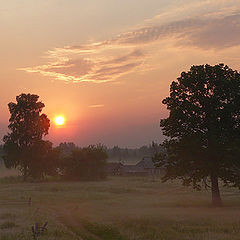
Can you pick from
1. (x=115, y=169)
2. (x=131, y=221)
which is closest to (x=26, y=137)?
(x=115, y=169)

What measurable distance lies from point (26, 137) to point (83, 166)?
1703 cm

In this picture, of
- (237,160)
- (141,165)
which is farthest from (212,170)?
(141,165)

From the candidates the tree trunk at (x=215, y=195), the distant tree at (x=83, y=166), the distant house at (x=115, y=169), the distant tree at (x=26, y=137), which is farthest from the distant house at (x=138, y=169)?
the tree trunk at (x=215, y=195)

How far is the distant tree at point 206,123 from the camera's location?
3978 cm

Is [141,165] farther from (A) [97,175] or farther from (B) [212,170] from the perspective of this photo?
(B) [212,170]

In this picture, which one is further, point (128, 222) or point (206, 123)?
point (206, 123)

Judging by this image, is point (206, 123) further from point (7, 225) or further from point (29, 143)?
point (29, 143)

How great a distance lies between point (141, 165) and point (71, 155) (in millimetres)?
31356

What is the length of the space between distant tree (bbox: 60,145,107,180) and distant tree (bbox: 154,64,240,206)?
171ft

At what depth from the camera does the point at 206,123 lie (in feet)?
134

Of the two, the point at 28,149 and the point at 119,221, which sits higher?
the point at 28,149

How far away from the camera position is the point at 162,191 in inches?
2502

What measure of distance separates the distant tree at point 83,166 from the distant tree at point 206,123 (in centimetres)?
5224

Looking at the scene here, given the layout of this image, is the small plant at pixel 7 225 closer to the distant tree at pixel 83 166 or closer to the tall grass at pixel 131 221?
the tall grass at pixel 131 221
